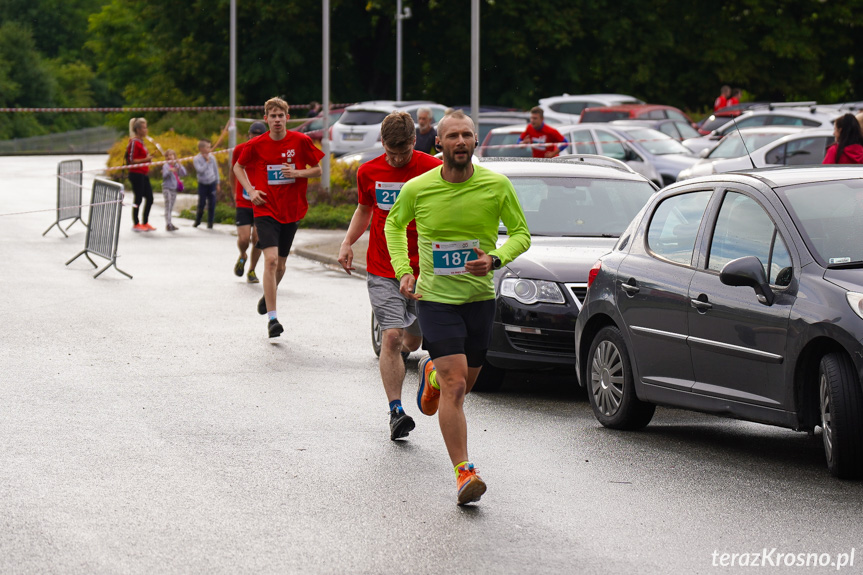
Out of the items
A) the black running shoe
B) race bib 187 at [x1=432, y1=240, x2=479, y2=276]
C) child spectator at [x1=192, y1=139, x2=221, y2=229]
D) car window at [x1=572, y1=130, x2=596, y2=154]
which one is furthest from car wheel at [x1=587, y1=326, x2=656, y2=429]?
car window at [x1=572, y1=130, x2=596, y2=154]

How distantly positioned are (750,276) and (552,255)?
114 inches

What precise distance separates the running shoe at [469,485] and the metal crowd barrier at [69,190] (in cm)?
1741

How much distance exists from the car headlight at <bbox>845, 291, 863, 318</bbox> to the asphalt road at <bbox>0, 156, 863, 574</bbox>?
32.3 inches

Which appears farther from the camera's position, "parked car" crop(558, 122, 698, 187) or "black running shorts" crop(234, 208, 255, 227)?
"parked car" crop(558, 122, 698, 187)

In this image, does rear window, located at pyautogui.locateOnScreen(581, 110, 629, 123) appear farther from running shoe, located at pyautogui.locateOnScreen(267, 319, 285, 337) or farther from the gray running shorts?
the gray running shorts

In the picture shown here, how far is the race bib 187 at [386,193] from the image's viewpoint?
8148mm

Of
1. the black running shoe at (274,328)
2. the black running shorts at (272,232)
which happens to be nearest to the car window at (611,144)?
the black running shorts at (272,232)

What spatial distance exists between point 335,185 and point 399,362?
68.5 ft

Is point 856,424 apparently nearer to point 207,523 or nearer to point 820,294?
point 820,294

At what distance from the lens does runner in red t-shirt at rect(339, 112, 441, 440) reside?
796cm

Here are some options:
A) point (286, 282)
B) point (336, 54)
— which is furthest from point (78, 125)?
point (286, 282)

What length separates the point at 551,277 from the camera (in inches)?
374

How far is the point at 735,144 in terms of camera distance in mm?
25188

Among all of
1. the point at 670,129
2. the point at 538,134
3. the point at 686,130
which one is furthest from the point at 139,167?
the point at 686,130
